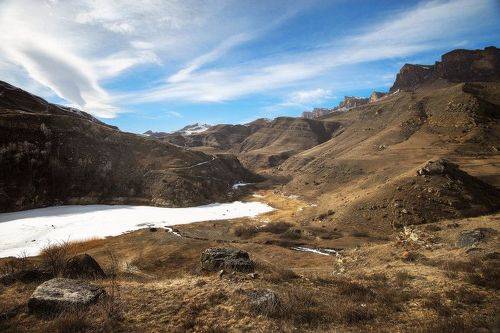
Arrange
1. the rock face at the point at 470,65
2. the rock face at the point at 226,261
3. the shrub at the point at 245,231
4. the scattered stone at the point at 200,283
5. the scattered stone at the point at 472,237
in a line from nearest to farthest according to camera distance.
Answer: the scattered stone at the point at 200,283 < the rock face at the point at 226,261 < the scattered stone at the point at 472,237 < the shrub at the point at 245,231 < the rock face at the point at 470,65

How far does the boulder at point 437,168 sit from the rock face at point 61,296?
43.1 m

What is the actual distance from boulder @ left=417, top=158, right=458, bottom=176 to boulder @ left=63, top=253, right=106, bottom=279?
41507 mm

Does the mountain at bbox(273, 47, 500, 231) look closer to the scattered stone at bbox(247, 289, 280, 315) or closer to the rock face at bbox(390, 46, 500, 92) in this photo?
the scattered stone at bbox(247, 289, 280, 315)

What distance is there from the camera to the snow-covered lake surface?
37750 mm

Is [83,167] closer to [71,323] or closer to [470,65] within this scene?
[71,323]

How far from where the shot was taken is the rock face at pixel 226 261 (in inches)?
664

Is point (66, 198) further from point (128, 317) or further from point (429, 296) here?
point (429, 296)

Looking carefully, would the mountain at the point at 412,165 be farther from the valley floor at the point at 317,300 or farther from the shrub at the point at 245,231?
the valley floor at the point at 317,300

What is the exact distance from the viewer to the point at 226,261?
17.4 meters

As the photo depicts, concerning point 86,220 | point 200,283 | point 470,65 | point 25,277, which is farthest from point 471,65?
point 25,277

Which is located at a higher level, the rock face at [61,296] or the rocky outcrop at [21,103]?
the rocky outcrop at [21,103]

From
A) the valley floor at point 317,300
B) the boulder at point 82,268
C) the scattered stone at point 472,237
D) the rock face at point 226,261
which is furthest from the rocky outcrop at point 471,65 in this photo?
the boulder at point 82,268

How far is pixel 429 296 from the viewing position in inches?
529

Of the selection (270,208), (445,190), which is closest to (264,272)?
(445,190)
